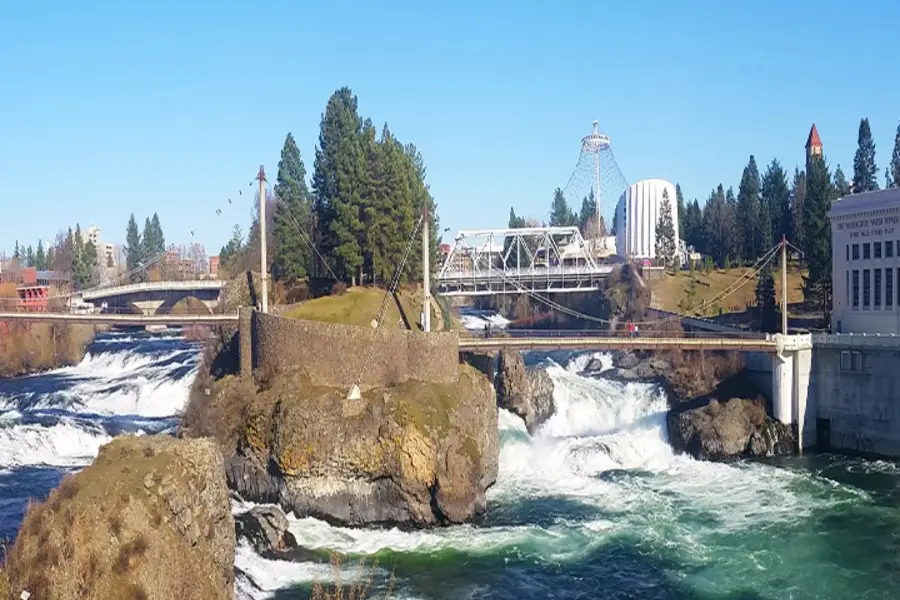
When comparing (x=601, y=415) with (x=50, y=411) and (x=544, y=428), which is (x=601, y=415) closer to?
(x=544, y=428)

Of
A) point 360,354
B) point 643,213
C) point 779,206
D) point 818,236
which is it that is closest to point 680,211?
point 643,213

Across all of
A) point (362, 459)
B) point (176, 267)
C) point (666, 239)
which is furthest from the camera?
point (176, 267)

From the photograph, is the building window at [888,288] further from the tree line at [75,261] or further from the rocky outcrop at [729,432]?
the tree line at [75,261]

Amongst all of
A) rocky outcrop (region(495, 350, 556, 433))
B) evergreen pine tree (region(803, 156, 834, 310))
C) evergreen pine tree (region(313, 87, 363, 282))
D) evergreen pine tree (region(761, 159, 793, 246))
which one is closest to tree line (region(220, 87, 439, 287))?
evergreen pine tree (region(313, 87, 363, 282))

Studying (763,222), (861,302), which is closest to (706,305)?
(763,222)

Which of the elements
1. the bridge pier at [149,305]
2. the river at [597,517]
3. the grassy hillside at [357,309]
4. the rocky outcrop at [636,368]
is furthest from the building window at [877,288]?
the bridge pier at [149,305]

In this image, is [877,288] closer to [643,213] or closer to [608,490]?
[608,490]
